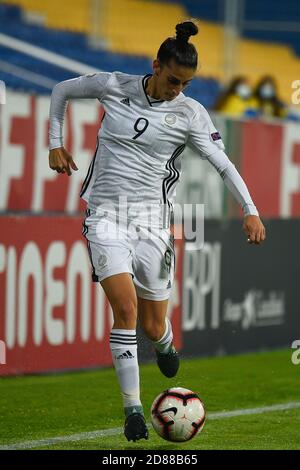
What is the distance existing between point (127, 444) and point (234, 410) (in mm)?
1664

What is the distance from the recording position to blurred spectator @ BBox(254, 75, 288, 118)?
1439cm

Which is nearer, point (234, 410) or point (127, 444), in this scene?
point (127, 444)

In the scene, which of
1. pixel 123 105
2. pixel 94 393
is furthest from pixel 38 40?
pixel 123 105

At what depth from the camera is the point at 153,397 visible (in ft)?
25.7

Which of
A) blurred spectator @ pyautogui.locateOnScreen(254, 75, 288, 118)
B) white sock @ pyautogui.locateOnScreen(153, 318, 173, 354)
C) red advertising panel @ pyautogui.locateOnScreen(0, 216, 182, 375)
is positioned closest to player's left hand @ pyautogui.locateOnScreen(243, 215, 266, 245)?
white sock @ pyautogui.locateOnScreen(153, 318, 173, 354)

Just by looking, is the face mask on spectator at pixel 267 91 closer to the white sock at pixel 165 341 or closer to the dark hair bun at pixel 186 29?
the white sock at pixel 165 341

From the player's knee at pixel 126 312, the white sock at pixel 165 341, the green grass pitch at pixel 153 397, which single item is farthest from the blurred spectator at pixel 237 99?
the player's knee at pixel 126 312

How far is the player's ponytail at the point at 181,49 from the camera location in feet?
19.6

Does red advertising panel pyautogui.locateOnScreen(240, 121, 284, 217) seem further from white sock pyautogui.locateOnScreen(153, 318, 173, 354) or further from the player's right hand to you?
the player's right hand

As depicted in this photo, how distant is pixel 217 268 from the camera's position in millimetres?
10727

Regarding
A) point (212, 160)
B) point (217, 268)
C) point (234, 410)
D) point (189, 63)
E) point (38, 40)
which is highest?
point (38, 40)

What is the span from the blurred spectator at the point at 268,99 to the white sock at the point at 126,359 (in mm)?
8778

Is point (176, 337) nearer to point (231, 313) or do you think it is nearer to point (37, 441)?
point (231, 313)

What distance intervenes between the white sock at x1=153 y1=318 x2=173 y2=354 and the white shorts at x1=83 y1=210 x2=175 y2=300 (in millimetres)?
441
